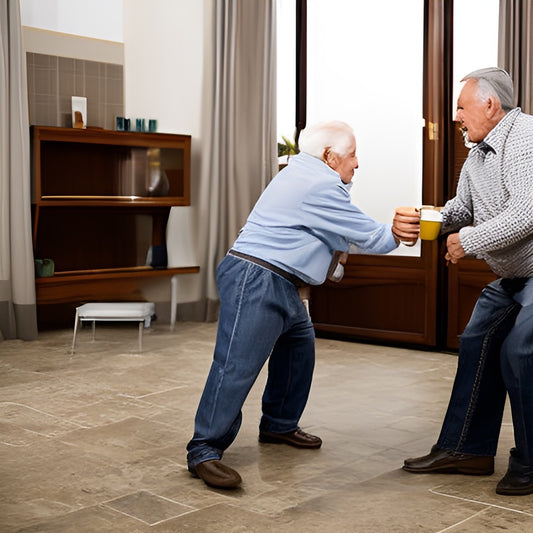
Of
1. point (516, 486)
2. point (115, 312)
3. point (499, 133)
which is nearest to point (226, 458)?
point (516, 486)

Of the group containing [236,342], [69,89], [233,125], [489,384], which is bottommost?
[489,384]

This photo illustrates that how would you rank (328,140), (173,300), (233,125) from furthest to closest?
1. (233,125)
2. (173,300)
3. (328,140)

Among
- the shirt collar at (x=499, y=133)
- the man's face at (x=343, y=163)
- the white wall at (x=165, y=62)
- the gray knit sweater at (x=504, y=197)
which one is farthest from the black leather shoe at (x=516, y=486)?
the white wall at (x=165, y=62)

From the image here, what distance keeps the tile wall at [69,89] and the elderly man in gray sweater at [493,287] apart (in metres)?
4.08

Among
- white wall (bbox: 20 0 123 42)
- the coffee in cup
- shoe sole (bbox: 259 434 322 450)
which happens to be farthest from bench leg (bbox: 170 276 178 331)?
the coffee in cup

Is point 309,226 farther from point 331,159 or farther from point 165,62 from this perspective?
point 165,62

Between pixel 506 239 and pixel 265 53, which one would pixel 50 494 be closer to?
pixel 506 239

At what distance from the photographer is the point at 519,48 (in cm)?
530

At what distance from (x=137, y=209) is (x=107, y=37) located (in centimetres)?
131

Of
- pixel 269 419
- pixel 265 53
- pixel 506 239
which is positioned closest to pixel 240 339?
pixel 269 419

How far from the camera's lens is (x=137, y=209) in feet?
22.4

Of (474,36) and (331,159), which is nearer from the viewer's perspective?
(331,159)

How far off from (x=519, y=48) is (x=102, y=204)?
2.96 metres

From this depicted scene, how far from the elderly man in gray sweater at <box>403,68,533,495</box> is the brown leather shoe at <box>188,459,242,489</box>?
0.64 metres
